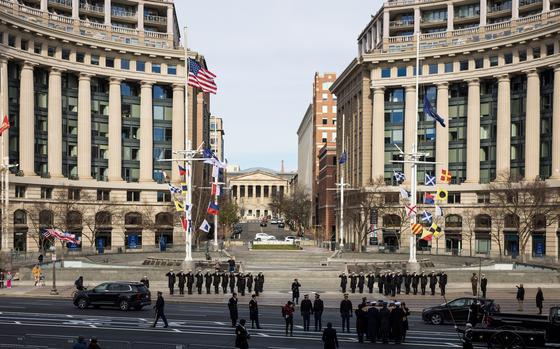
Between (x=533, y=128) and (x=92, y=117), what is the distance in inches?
2225

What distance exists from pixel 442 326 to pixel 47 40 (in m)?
71.8

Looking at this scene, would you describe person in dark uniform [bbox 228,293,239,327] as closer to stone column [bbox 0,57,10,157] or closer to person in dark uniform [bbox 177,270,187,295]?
person in dark uniform [bbox 177,270,187,295]

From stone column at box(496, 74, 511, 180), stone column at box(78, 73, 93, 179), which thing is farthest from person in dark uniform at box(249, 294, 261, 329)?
stone column at box(78, 73, 93, 179)

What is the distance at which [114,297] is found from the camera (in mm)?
40219

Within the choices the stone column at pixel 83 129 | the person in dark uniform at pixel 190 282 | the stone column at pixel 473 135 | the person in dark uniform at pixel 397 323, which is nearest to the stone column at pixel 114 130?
the stone column at pixel 83 129

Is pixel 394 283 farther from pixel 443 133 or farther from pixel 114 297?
pixel 443 133

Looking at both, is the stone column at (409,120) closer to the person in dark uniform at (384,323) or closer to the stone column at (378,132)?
the stone column at (378,132)

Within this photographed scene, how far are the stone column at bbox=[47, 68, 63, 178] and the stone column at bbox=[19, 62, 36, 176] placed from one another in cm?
382

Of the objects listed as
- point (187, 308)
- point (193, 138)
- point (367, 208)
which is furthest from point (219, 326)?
point (193, 138)

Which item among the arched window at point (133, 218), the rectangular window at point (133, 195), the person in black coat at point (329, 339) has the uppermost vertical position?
the rectangular window at point (133, 195)

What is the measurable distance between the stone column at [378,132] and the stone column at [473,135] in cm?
1208

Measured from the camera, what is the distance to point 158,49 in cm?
10175

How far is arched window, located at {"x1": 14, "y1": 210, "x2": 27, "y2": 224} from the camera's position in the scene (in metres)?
86.7

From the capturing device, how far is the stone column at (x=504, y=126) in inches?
3661
